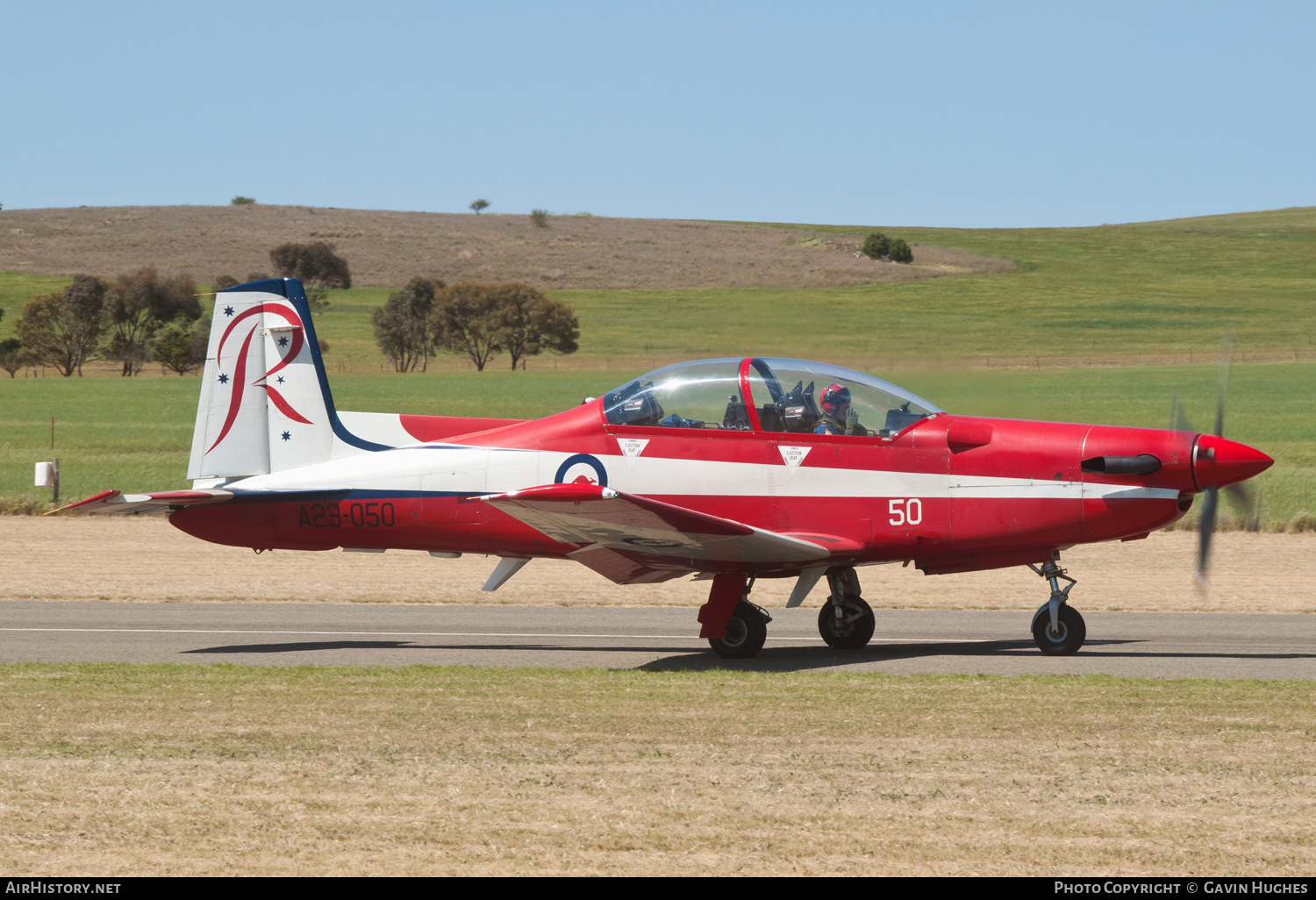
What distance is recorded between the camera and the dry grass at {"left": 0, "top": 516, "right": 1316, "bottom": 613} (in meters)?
16.1

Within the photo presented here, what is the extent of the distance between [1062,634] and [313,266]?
4060 inches

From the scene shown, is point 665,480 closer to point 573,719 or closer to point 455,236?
point 573,719

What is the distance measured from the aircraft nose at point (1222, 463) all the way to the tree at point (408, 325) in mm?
76350

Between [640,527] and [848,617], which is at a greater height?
[640,527]

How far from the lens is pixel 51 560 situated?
765 inches

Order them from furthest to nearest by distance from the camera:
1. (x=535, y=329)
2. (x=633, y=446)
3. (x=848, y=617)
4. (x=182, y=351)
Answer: (x=535, y=329) < (x=182, y=351) < (x=848, y=617) < (x=633, y=446)

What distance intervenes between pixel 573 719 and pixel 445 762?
4.73 feet

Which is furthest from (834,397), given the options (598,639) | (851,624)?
(598,639)

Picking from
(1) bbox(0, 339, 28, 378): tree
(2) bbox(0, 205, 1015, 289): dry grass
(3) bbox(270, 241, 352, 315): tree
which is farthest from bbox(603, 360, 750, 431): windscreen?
(3) bbox(270, 241, 352, 315): tree

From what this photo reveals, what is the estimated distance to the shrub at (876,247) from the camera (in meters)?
110

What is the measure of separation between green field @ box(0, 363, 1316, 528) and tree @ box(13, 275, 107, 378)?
49.7ft

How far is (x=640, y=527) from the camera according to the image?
33.8 feet

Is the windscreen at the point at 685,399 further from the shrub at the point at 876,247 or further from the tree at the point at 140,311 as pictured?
the shrub at the point at 876,247

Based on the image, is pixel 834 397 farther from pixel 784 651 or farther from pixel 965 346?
pixel 965 346
